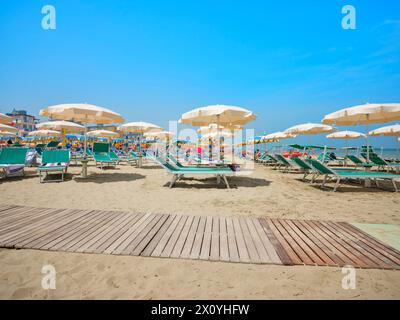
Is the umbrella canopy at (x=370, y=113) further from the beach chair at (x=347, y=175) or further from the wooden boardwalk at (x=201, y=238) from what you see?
the wooden boardwalk at (x=201, y=238)

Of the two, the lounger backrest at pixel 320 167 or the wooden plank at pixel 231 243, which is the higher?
the lounger backrest at pixel 320 167

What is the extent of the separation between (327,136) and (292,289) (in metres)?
16.1

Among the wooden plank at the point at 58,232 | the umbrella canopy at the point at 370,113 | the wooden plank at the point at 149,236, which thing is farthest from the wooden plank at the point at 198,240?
the umbrella canopy at the point at 370,113

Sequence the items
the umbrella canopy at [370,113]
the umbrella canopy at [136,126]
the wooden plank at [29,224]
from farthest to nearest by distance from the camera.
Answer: the umbrella canopy at [136,126] < the umbrella canopy at [370,113] < the wooden plank at [29,224]

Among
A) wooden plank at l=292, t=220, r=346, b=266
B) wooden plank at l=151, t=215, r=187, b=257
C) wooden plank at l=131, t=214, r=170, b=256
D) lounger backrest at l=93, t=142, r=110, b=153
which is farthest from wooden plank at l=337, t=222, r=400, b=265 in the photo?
lounger backrest at l=93, t=142, r=110, b=153

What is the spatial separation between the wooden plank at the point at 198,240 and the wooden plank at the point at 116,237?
2.93 ft

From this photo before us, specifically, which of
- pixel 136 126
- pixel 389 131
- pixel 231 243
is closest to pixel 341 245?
pixel 231 243

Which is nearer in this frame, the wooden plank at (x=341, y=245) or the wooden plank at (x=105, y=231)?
the wooden plank at (x=341, y=245)

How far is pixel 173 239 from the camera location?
254 cm

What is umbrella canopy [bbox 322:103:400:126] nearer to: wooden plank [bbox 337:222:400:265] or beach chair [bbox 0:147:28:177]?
wooden plank [bbox 337:222:400:265]

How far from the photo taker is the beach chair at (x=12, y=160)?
22.4ft

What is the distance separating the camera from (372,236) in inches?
107

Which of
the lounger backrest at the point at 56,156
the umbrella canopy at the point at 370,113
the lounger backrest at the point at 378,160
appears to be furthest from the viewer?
the lounger backrest at the point at 378,160
